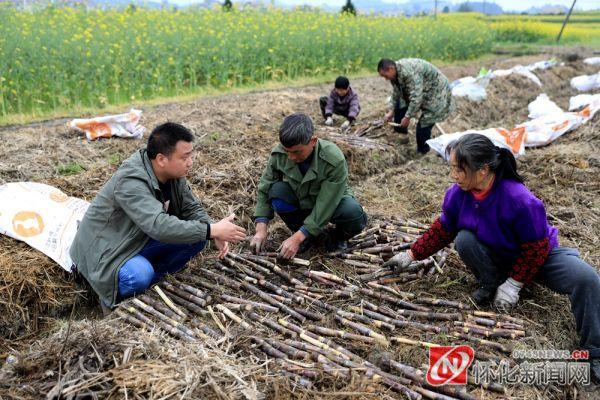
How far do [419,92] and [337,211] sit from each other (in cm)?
366

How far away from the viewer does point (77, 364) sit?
2219 millimetres

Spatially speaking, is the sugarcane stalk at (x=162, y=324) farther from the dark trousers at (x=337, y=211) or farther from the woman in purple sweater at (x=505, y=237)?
the woman in purple sweater at (x=505, y=237)

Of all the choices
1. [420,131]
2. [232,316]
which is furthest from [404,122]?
[232,316]

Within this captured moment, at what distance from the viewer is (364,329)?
2852mm

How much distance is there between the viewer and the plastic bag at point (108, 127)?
6.15 m

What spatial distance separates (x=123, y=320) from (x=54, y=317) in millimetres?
996

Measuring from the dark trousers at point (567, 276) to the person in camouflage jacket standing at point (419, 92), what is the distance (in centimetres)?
397

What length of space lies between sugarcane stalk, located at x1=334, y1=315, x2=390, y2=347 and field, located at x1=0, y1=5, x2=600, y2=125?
23.2 ft

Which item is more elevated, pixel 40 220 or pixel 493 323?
pixel 40 220

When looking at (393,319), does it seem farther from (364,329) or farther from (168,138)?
(168,138)

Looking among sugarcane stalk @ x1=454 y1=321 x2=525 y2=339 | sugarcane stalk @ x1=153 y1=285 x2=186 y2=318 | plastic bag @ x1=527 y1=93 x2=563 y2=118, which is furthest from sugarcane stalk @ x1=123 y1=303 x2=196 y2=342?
plastic bag @ x1=527 y1=93 x2=563 y2=118

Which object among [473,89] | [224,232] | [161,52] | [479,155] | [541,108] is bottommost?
[541,108]

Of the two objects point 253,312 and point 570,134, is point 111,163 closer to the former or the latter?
point 253,312

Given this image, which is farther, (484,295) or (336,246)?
(336,246)
